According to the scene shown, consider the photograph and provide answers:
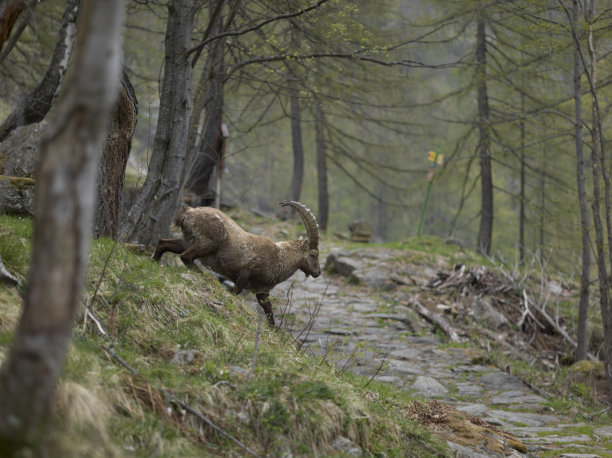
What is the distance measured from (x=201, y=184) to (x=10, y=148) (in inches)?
287

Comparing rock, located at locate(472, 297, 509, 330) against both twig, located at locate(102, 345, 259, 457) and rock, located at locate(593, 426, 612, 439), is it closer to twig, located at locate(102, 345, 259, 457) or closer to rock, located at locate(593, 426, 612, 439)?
rock, located at locate(593, 426, 612, 439)

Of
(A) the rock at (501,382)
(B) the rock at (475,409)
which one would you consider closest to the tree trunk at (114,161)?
(B) the rock at (475,409)

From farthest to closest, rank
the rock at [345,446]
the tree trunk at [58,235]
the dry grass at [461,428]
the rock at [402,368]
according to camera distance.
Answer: the rock at [402,368] → the dry grass at [461,428] → the rock at [345,446] → the tree trunk at [58,235]

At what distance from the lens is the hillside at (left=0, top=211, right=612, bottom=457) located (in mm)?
3441

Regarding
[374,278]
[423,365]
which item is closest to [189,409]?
[423,365]

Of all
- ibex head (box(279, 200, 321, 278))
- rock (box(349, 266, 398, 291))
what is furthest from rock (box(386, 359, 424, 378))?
rock (box(349, 266, 398, 291))

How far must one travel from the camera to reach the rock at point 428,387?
7664mm

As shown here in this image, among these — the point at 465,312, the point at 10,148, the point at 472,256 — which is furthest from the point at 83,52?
the point at 472,256

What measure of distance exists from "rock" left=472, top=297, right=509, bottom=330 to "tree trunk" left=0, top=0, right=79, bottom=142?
31.6 ft

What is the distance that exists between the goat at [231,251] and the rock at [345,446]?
311 cm

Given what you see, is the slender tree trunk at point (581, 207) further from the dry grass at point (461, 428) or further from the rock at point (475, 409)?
the dry grass at point (461, 428)

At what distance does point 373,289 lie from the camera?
1333 centimetres

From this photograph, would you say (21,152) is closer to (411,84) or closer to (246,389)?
(246,389)

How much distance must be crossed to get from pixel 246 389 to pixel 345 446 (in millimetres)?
799
